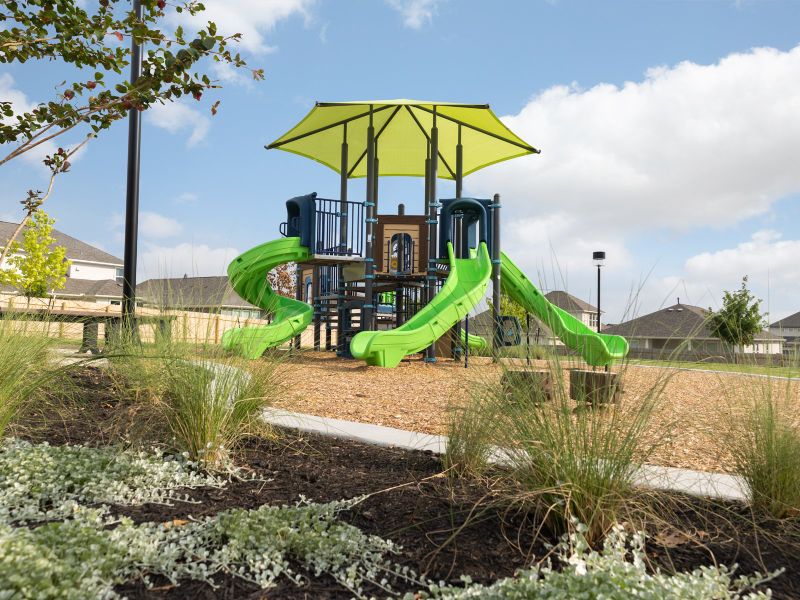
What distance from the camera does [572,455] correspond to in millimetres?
2121

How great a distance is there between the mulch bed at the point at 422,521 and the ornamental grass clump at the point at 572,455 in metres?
0.15

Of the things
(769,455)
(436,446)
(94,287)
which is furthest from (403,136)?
(94,287)

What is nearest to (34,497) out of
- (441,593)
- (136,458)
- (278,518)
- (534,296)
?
(136,458)

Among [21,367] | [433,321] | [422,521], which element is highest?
[433,321]

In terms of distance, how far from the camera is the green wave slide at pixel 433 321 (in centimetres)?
891

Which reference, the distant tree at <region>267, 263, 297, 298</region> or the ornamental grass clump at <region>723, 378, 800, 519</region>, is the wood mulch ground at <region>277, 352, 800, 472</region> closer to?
the ornamental grass clump at <region>723, 378, 800, 519</region>

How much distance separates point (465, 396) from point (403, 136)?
11584 mm

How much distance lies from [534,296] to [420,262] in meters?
2.34

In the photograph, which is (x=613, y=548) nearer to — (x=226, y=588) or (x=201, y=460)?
(x=226, y=588)

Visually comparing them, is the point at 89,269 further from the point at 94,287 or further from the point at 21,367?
the point at 21,367

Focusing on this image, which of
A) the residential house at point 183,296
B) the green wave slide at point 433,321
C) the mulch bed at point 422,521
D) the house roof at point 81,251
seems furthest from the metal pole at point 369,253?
the house roof at point 81,251

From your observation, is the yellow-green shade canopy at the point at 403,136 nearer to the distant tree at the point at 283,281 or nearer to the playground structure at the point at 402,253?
the playground structure at the point at 402,253

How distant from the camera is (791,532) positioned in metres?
2.37

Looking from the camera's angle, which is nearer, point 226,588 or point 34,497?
point 226,588
